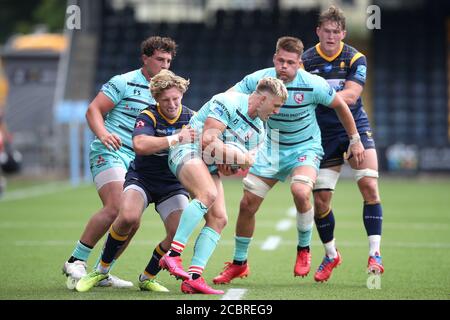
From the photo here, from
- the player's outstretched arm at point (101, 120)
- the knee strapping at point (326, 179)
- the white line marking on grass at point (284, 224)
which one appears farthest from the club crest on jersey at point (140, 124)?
the white line marking on grass at point (284, 224)

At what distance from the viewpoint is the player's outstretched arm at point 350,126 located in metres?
8.98

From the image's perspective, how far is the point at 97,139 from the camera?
30.2 ft

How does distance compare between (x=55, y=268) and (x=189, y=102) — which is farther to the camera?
(x=189, y=102)

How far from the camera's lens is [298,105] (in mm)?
9125

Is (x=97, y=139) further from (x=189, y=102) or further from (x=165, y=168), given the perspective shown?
(x=189, y=102)

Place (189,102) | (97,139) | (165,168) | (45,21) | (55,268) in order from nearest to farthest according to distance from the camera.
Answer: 1. (165,168)
2. (97,139)
3. (55,268)
4. (189,102)
5. (45,21)

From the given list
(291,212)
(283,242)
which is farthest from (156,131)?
(291,212)

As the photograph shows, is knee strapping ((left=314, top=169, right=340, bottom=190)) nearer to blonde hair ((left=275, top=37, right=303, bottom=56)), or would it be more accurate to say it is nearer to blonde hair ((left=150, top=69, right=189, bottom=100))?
blonde hair ((left=275, top=37, right=303, bottom=56))

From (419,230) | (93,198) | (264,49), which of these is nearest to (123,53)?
(264,49)

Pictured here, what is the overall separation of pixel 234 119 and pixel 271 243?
15.5 feet

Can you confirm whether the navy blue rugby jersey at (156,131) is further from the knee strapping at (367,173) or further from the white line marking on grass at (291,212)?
the white line marking on grass at (291,212)

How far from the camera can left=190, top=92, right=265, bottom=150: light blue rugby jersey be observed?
8250 millimetres
